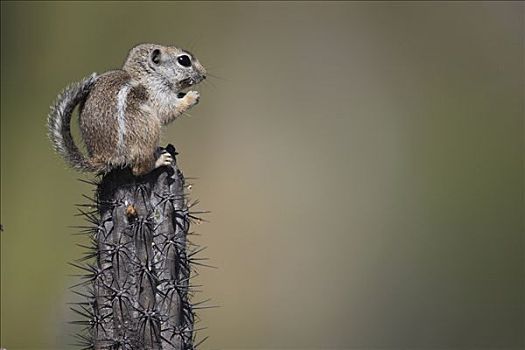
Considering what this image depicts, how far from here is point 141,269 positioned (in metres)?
2.33

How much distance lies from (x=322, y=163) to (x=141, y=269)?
160 inches

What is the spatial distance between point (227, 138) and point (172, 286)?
12.9 ft

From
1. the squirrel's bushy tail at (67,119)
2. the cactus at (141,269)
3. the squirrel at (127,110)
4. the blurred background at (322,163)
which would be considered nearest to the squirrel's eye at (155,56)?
the squirrel at (127,110)

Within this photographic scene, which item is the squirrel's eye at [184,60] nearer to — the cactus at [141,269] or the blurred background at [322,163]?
the cactus at [141,269]

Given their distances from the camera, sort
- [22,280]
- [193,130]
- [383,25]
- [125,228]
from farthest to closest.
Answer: [383,25] < [193,130] < [22,280] < [125,228]

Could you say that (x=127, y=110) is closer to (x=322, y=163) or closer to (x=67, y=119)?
(x=67, y=119)

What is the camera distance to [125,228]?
233cm

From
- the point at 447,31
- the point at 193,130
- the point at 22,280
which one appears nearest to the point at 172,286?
the point at 22,280

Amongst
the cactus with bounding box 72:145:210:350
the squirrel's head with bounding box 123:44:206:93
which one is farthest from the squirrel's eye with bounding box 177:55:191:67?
the cactus with bounding box 72:145:210:350

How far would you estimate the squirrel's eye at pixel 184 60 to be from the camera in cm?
275

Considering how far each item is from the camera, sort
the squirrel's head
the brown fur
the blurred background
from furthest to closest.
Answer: the blurred background
the squirrel's head
the brown fur

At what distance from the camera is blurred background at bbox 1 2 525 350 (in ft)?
18.7

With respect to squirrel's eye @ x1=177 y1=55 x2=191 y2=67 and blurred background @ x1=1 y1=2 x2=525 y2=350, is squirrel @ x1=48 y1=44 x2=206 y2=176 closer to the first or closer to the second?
squirrel's eye @ x1=177 y1=55 x2=191 y2=67

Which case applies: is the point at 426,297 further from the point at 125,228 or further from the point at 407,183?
the point at 125,228
